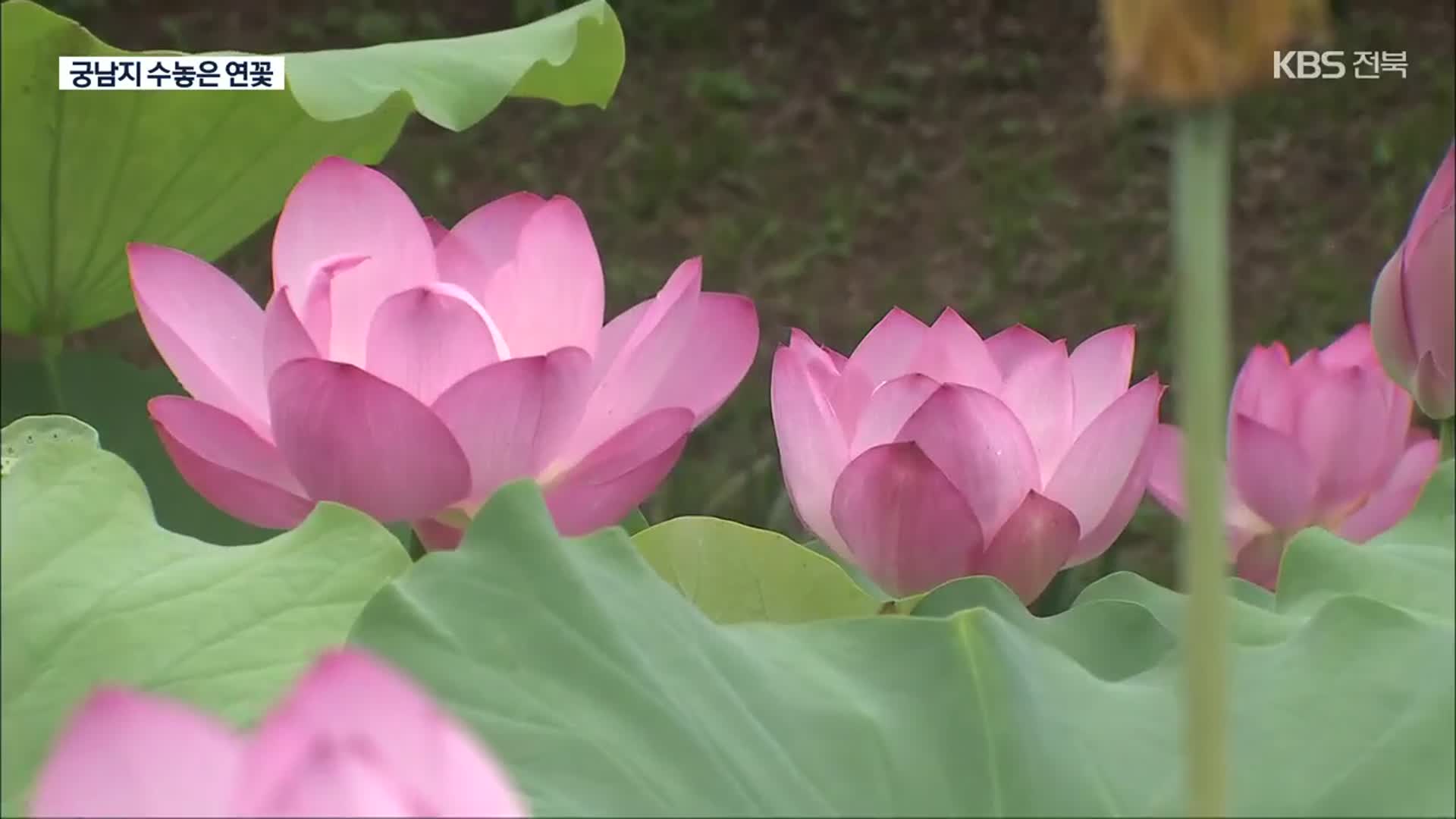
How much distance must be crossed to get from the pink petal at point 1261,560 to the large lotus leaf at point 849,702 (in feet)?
0.57

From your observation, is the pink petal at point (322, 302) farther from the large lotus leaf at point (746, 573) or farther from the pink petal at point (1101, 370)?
the pink petal at point (1101, 370)

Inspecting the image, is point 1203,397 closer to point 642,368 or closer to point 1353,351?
point 642,368

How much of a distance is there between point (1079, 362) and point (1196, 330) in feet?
0.96

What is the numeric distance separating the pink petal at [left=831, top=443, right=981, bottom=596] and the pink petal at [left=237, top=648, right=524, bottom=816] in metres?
0.22

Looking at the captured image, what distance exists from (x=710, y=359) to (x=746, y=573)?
A: 0.07m

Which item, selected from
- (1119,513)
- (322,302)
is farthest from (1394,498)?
(322,302)

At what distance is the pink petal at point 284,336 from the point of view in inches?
12.9

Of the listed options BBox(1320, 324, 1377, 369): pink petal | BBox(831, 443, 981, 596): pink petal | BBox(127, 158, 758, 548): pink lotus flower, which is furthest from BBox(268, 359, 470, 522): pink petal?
BBox(1320, 324, 1377, 369): pink petal

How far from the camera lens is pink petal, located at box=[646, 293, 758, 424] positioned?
1.22ft

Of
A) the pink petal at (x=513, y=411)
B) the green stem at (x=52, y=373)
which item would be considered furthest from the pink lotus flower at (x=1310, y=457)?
the green stem at (x=52, y=373)

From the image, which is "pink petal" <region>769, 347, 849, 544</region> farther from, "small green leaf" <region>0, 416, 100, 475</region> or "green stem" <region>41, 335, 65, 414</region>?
"green stem" <region>41, 335, 65, 414</region>

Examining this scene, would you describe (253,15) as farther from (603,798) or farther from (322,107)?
(603,798)

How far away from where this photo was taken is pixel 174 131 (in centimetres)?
55

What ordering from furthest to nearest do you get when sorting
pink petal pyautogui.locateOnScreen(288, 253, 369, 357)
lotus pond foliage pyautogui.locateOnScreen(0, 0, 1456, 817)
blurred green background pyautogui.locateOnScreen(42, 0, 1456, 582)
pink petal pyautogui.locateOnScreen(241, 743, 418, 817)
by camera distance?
blurred green background pyautogui.locateOnScreen(42, 0, 1456, 582) → pink petal pyautogui.locateOnScreen(288, 253, 369, 357) → lotus pond foliage pyautogui.locateOnScreen(0, 0, 1456, 817) → pink petal pyautogui.locateOnScreen(241, 743, 418, 817)
